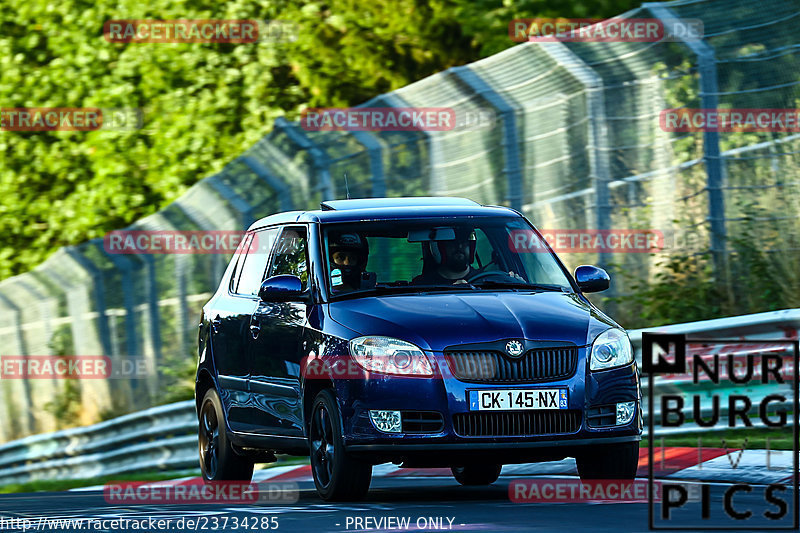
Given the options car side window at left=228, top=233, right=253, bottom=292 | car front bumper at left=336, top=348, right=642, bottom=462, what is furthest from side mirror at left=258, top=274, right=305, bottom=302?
car side window at left=228, top=233, right=253, bottom=292

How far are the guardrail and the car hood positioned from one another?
14.9ft

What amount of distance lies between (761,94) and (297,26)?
42.5ft

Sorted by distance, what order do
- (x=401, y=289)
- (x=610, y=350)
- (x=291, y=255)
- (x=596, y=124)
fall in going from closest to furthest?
1. (x=610, y=350)
2. (x=401, y=289)
3. (x=291, y=255)
4. (x=596, y=124)

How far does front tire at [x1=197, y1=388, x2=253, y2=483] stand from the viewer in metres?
12.7

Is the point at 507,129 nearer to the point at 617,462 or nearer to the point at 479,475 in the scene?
the point at 479,475

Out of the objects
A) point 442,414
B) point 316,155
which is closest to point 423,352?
point 442,414

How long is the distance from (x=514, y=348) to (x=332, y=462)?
1257 mm

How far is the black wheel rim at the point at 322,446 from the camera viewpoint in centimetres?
1049

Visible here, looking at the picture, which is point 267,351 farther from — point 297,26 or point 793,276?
point 297,26

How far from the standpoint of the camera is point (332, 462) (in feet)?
34.3

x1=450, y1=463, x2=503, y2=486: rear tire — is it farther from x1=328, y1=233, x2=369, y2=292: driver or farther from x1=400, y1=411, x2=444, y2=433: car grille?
x1=400, y1=411, x2=444, y2=433: car grille

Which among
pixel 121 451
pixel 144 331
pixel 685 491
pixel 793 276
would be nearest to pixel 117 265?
pixel 144 331

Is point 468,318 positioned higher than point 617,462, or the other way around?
point 468,318

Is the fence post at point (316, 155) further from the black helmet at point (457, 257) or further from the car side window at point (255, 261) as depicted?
the black helmet at point (457, 257)
